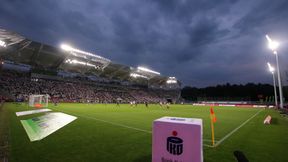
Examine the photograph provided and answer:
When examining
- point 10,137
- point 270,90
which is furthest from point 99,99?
point 270,90

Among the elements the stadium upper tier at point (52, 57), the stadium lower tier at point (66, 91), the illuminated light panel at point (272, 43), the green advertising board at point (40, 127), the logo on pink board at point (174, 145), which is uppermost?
the stadium upper tier at point (52, 57)

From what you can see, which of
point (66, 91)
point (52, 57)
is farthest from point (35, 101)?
point (66, 91)

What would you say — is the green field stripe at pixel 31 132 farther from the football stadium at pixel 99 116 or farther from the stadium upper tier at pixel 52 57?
the stadium upper tier at pixel 52 57

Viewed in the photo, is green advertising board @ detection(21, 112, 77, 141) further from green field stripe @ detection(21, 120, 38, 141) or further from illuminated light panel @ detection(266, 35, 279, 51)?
illuminated light panel @ detection(266, 35, 279, 51)

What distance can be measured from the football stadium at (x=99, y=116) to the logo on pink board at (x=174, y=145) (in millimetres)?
18

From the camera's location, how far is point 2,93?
4431 centimetres

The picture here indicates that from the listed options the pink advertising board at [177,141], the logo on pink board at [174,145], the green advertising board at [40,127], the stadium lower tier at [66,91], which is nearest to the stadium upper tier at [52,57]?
the stadium lower tier at [66,91]

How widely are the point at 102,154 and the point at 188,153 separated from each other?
11.2ft

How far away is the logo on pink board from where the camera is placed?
325 cm

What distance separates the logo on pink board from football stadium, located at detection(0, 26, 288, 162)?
0.7 inches

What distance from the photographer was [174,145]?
3.29m

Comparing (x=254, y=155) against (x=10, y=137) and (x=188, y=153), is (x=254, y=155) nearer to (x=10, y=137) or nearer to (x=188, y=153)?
(x=188, y=153)

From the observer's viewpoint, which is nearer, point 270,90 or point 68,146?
point 68,146

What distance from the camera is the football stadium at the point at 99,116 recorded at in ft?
18.5
